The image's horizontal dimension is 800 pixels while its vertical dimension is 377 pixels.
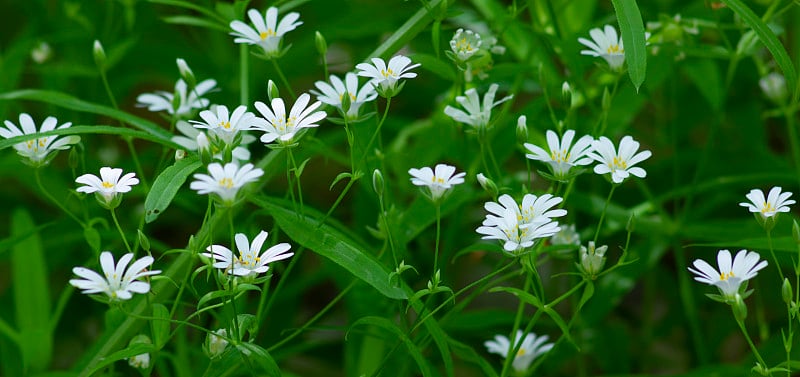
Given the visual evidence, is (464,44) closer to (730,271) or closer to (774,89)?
(730,271)

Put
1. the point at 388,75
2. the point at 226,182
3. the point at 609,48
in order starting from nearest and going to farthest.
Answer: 1. the point at 226,182
2. the point at 388,75
3. the point at 609,48

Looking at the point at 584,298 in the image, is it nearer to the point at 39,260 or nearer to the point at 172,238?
the point at 39,260

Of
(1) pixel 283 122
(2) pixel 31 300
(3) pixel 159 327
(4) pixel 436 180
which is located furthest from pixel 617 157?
(2) pixel 31 300

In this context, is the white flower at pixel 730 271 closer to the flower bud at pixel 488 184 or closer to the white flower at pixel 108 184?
the flower bud at pixel 488 184

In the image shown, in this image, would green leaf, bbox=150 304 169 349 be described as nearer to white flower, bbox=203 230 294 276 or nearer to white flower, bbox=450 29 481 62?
white flower, bbox=203 230 294 276

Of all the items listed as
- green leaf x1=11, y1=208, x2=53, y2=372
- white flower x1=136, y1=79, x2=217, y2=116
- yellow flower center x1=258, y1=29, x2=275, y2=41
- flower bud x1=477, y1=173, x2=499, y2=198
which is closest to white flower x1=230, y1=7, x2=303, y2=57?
yellow flower center x1=258, y1=29, x2=275, y2=41

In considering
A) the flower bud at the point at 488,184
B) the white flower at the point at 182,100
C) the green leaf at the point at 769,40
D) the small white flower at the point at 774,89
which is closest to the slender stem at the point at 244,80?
the white flower at the point at 182,100
